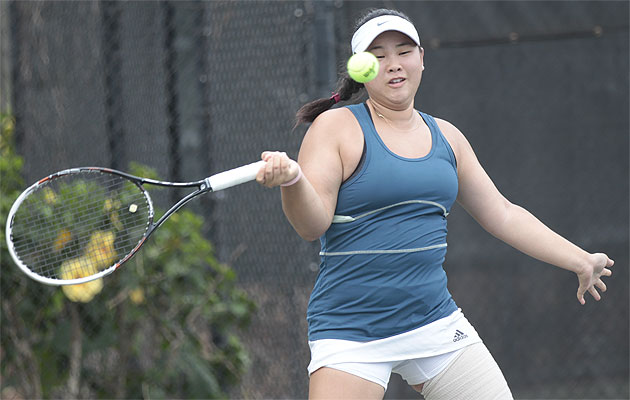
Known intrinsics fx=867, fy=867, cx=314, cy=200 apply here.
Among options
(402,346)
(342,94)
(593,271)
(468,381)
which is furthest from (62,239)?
(593,271)

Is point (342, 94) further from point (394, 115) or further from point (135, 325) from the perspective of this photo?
point (135, 325)

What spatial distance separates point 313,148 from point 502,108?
2.04 meters

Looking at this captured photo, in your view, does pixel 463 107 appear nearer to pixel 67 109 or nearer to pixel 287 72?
pixel 287 72

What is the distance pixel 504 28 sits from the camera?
161 inches

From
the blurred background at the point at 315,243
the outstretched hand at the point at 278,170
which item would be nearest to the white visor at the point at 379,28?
the outstretched hand at the point at 278,170

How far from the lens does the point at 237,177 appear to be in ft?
7.25

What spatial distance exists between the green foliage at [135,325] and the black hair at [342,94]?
153 cm

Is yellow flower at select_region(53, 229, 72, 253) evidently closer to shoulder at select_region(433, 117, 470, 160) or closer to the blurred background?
the blurred background

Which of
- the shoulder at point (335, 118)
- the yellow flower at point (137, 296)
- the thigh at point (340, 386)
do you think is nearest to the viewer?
the thigh at point (340, 386)

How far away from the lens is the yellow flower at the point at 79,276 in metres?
3.62

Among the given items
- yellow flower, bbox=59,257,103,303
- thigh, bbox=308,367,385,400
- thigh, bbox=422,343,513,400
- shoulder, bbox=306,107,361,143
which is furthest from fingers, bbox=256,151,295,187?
yellow flower, bbox=59,257,103,303

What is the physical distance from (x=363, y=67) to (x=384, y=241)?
1.54 ft

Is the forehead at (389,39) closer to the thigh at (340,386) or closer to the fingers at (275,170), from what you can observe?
the fingers at (275,170)

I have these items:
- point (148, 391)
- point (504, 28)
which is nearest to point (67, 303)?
point (148, 391)
